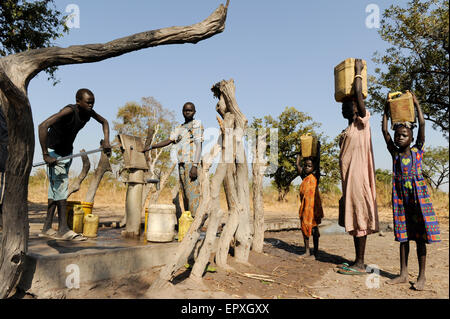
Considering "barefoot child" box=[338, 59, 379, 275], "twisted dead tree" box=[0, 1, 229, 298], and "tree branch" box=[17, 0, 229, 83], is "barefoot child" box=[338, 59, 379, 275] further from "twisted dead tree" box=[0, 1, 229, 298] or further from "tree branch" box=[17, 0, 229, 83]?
"twisted dead tree" box=[0, 1, 229, 298]

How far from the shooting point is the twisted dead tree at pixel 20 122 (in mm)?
2604

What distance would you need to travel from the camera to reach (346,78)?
13.9 feet

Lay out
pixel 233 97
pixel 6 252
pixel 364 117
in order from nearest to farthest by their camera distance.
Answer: pixel 6 252 < pixel 364 117 < pixel 233 97

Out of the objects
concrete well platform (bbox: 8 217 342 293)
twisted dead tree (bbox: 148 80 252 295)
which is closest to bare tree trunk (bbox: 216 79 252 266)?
twisted dead tree (bbox: 148 80 252 295)

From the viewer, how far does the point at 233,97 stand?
475 cm

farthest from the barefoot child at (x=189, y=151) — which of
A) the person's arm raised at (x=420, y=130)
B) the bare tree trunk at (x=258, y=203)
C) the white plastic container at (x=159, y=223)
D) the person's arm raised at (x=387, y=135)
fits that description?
the person's arm raised at (x=420, y=130)

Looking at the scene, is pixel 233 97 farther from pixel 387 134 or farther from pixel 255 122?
pixel 255 122

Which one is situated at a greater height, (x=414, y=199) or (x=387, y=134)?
(x=387, y=134)

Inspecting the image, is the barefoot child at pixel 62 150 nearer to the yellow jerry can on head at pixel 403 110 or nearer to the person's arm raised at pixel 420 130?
the yellow jerry can on head at pixel 403 110

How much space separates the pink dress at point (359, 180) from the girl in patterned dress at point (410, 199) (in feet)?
1.09

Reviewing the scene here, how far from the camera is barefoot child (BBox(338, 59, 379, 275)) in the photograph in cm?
407

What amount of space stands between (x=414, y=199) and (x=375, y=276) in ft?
3.65

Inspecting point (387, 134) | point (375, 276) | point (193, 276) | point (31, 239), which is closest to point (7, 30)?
point (31, 239)

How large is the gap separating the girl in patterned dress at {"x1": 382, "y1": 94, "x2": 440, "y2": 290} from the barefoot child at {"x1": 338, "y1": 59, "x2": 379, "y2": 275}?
33 centimetres
